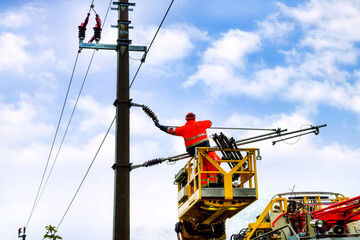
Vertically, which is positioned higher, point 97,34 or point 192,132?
point 97,34

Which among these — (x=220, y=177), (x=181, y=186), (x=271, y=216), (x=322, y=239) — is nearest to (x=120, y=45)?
(x=220, y=177)

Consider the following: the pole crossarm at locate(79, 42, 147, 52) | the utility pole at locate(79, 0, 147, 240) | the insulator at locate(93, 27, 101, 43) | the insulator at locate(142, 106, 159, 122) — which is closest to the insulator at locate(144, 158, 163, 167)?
the utility pole at locate(79, 0, 147, 240)

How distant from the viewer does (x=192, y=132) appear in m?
12.8

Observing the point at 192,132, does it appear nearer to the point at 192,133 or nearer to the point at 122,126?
the point at 192,133

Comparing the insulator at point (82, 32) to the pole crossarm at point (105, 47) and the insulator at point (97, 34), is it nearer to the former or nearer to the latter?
the insulator at point (97, 34)

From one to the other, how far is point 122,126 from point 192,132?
8.54ft

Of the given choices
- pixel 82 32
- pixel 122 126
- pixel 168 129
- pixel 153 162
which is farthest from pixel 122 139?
pixel 82 32

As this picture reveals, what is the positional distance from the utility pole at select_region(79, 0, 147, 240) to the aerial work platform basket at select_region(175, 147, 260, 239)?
7.14 feet

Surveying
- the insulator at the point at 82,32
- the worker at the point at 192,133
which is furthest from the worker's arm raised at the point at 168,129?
the insulator at the point at 82,32

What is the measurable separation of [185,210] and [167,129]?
7.59ft

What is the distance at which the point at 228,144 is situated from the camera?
41.2 feet

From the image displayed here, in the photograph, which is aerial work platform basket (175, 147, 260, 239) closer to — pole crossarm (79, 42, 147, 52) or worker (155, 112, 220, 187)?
worker (155, 112, 220, 187)

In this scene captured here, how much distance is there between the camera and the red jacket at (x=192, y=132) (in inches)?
505

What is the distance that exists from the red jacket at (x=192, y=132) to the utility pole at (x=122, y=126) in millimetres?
2118
